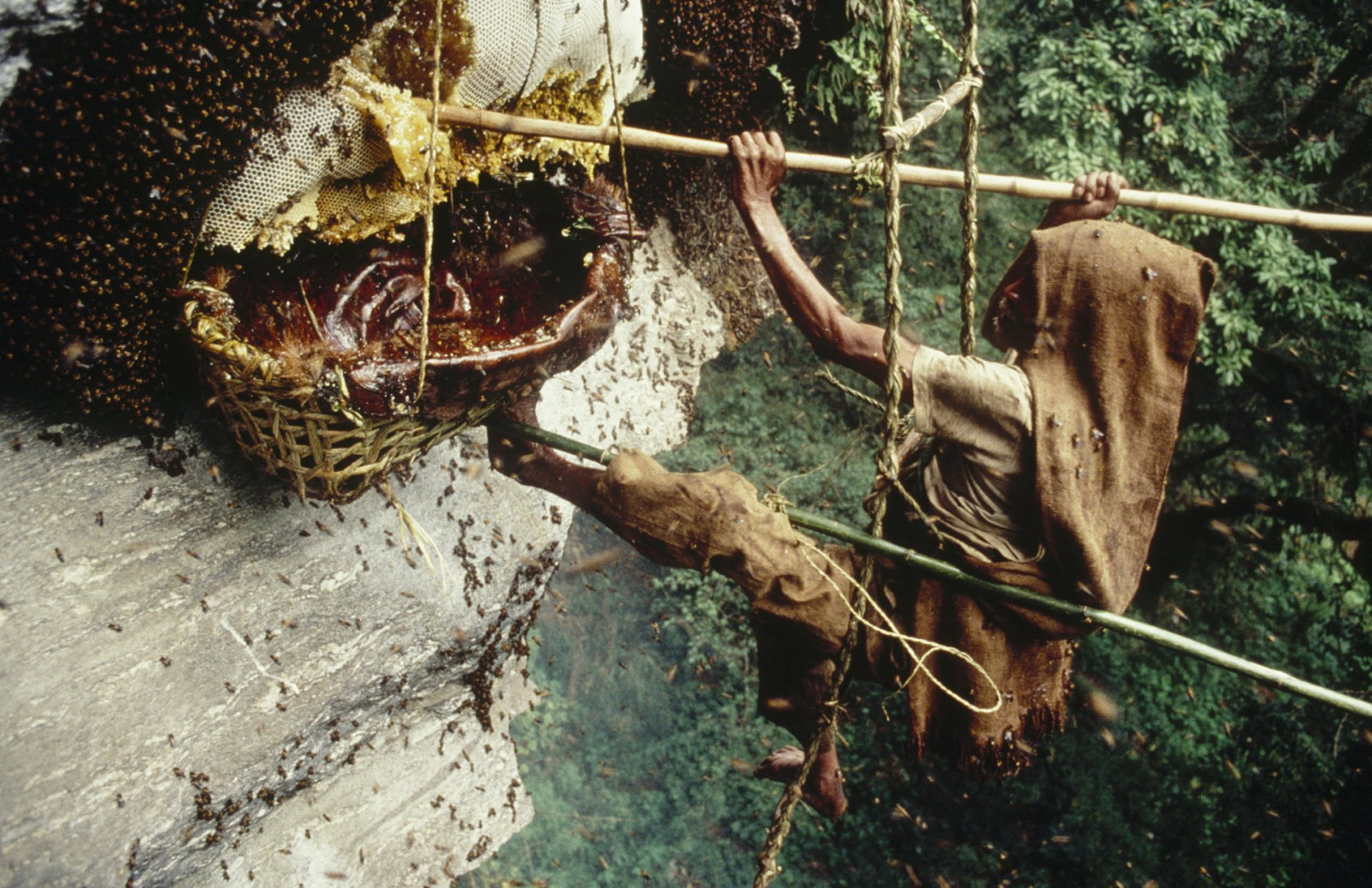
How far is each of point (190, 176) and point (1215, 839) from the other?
334 inches

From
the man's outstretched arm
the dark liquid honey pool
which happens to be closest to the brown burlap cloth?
the man's outstretched arm

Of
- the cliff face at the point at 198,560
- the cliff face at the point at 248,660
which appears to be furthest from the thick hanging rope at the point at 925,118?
the cliff face at the point at 248,660

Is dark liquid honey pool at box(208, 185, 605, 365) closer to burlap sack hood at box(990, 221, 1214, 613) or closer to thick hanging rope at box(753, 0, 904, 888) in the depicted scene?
thick hanging rope at box(753, 0, 904, 888)

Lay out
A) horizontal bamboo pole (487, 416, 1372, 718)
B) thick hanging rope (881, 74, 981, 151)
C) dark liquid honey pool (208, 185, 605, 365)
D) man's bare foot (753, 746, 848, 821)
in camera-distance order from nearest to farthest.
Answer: thick hanging rope (881, 74, 981, 151) → horizontal bamboo pole (487, 416, 1372, 718) → dark liquid honey pool (208, 185, 605, 365) → man's bare foot (753, 746, 848, 821)

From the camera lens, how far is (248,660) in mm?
3145

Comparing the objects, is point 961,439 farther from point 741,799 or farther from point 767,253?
point 741,799

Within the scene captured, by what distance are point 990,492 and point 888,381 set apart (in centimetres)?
68

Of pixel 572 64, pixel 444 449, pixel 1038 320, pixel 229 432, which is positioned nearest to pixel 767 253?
pixel 1038 320

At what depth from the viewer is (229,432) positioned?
2600 millimetres

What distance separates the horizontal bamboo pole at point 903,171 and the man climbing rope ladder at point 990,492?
0.39 feet

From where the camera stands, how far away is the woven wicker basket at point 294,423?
2062 millimetres

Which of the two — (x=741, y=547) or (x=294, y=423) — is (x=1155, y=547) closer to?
(x=741, y=547)

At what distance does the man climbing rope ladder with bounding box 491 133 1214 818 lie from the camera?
215 centimetres

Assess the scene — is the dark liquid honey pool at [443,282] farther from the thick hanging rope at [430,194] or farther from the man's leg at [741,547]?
the man's leg at [741,547]
